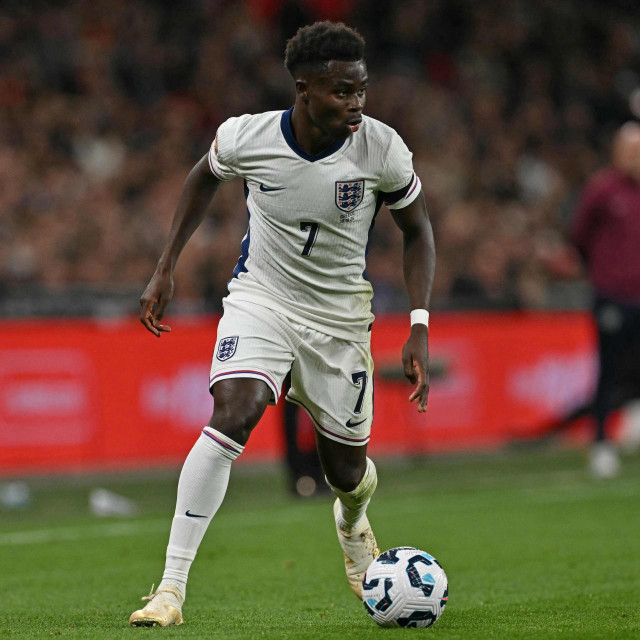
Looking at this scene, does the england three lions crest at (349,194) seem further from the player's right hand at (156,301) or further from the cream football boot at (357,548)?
the cream football boot at (357,548)

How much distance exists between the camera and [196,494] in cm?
512

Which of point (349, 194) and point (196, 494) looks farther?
point (349, 194)

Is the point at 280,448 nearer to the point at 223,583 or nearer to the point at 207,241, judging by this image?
the point at 207,241

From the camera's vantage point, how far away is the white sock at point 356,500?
5.80 metres

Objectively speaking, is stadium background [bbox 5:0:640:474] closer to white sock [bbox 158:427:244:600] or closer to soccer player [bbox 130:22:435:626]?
soccer player [bbox 130:22:435:626]

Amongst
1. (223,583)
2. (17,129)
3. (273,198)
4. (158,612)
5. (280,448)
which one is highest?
(273,198)

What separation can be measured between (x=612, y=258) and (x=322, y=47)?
691 cm

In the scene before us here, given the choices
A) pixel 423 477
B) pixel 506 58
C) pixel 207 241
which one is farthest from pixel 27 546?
pixel 506 58

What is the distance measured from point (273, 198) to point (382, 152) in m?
0.48

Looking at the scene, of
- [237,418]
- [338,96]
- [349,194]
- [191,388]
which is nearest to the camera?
[237,418]

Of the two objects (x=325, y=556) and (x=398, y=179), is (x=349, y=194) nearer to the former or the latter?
(x=398, y=179)

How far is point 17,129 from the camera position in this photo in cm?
1566

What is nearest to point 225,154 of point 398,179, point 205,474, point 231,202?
point 398,179

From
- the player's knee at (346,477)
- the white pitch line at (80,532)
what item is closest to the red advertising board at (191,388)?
the white pitch line at (80,532)
